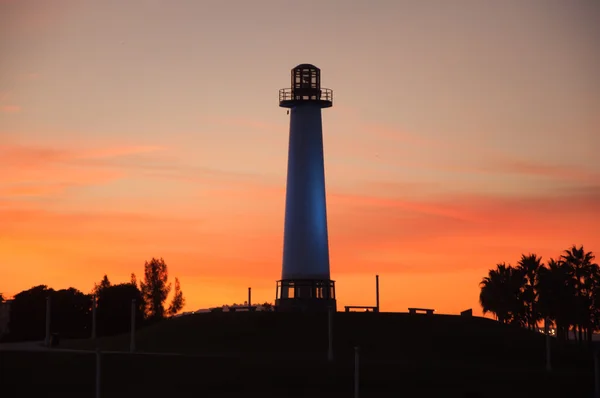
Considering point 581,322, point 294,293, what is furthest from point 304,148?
point 581,322

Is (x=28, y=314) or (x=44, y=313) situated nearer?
(x=44, y=313)

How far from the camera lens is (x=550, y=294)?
415 feet

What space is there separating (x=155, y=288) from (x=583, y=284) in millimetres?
57240

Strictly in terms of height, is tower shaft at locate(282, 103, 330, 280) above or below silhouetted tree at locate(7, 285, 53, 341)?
above

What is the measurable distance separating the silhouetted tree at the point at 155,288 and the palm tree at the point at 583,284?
54.2 metres

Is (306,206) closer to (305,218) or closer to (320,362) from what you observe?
(305,218)

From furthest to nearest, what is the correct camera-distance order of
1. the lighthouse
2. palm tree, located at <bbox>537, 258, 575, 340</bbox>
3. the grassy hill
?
palm tree, located at <bbox>537, 258, 575, 340</bbox>
the lighthouse
the grassy hill

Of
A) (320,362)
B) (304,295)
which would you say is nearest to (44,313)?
(304,295)

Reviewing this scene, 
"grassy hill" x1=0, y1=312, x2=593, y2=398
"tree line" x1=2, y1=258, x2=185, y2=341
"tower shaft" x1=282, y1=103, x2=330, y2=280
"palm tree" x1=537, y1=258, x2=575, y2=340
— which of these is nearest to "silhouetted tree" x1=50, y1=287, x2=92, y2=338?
"tree line" x1=2, y1=258, x2=185, y2=341

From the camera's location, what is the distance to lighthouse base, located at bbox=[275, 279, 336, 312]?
10362 cm

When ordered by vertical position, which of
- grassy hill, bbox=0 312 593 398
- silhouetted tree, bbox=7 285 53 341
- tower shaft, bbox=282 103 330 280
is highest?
tower shaft, bbox=282 103 330 280

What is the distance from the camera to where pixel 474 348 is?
9581cm

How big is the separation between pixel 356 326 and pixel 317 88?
21506 mm

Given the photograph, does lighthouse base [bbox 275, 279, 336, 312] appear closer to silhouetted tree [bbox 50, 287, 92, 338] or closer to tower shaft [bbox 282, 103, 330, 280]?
tower shaft [bbox 282, 103, 330, 280]
